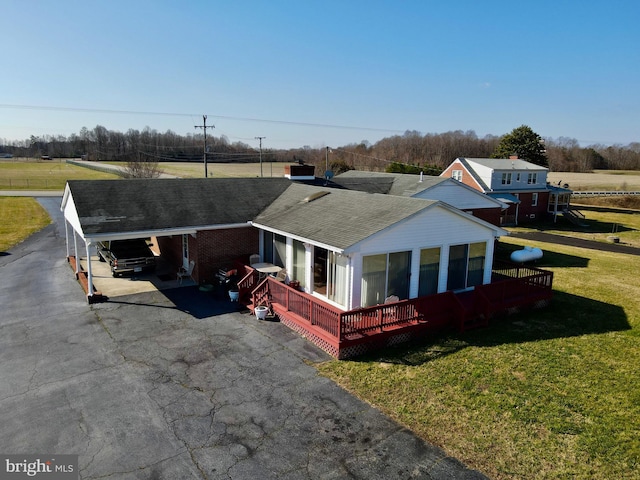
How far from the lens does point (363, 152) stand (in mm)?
123812

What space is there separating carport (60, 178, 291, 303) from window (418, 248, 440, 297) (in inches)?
318

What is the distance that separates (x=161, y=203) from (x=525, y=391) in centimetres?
1565

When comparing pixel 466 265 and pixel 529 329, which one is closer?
pixel 529 329

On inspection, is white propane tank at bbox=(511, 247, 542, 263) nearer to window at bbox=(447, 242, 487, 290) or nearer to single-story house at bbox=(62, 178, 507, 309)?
single-story house at bbox=(62, 178, 507, 309)

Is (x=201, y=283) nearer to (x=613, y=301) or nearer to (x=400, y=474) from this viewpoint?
(x=400, y=474)

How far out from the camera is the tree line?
106 meters

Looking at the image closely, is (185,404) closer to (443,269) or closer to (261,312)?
(261,312)

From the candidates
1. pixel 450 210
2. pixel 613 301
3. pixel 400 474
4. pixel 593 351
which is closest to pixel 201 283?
pixel 450 210

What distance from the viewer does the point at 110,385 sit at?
408 inches

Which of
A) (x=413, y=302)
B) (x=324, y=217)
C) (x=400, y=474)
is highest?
(x=324, y=217)

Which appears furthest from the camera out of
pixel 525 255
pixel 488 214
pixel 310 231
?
pixel 488 214

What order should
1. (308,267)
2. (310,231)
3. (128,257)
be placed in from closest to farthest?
(310,231) → (308,267) → (128,257)

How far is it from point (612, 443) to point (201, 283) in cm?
1502

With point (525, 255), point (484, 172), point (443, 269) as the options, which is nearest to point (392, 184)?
point (525, 255)
